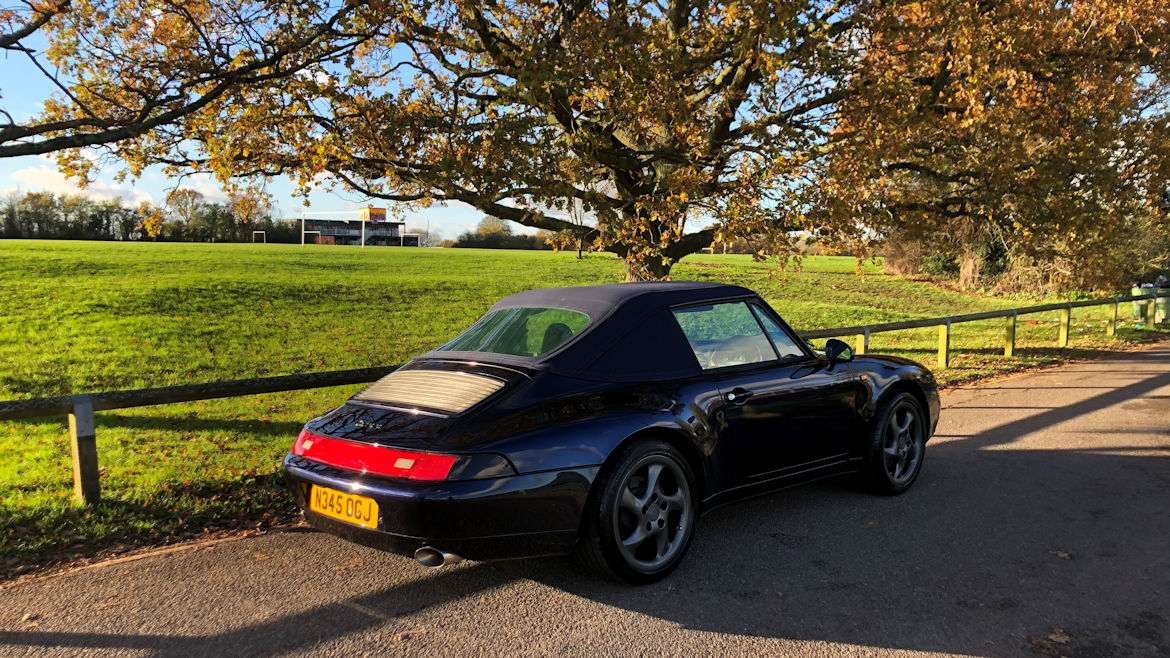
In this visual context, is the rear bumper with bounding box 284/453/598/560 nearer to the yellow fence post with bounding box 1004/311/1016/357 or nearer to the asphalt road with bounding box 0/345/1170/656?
the asphalt road with bounding box 0/345/1170/656

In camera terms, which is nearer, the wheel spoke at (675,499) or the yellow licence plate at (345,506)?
the yellow licence plate at (345,506)

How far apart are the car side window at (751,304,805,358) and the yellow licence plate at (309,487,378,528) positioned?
8.65 ft

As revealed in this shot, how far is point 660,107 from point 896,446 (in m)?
5.40

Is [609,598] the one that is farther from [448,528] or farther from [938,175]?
[938,175]

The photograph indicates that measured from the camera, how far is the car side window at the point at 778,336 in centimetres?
461

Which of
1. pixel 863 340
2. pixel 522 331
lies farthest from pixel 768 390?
pixel 863 340

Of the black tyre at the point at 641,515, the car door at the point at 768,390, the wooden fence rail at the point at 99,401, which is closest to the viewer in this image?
the black tyre at the point at 641,515

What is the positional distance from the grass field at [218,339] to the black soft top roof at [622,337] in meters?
2.32

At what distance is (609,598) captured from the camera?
11.2 feet

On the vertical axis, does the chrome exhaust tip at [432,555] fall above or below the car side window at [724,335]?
below

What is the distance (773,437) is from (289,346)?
12567mm

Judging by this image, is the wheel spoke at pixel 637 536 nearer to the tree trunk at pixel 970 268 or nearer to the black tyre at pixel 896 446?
the black tyre at pixel 896 446

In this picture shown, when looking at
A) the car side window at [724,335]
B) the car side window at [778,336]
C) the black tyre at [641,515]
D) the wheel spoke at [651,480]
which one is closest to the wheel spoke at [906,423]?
the car side window at [778,336]

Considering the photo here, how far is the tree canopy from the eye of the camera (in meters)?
8.17
